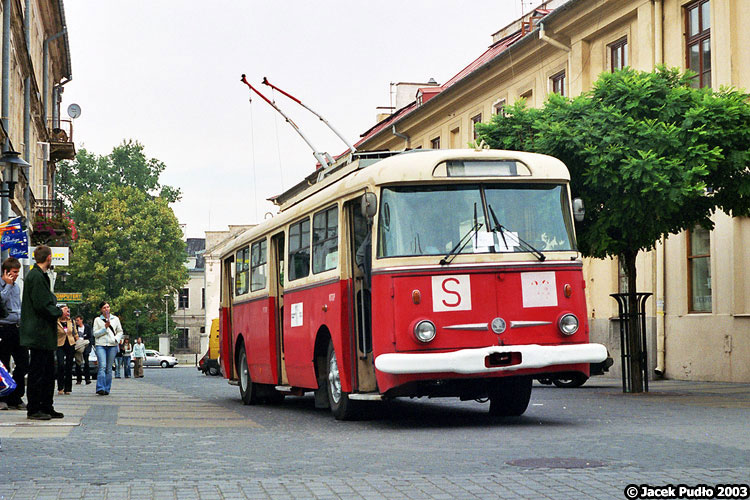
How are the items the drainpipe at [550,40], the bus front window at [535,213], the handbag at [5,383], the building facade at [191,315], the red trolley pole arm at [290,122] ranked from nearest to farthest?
the handbag at [5,383], the bus front window at [535,213], the red trolley pole arm at [290,122], the drainpipe at [550,40], the building facade at [191,315]

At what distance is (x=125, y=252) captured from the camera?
76.7 m

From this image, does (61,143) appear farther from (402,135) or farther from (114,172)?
Result: (114,172)

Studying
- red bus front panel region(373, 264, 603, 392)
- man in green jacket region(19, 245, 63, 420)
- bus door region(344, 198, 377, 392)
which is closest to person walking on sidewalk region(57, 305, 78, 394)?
man in green jacket region(19, 245, 63, 420)

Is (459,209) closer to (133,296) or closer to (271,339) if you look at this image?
(271,339)

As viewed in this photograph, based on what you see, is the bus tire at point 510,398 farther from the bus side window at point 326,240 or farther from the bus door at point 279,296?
the bus door at point 279,296

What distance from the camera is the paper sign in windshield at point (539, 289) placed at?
1206 centimetres

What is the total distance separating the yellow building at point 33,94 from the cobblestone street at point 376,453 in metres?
12.7

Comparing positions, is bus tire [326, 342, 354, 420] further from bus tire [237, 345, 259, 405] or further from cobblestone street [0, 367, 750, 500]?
bus tire [237, 345, 259, 405]

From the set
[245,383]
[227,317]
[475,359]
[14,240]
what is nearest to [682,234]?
[227,317]

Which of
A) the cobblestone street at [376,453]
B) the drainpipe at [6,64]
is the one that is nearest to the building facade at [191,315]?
the drainpipe at [6,64]

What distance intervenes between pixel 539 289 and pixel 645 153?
6.26 m

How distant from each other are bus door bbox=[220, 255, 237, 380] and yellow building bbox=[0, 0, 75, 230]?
19.6 feet

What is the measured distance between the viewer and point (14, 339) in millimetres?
14117

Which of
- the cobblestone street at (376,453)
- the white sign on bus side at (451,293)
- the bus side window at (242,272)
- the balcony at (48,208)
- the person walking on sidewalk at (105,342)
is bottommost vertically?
the cobblestone street at (376,453)
